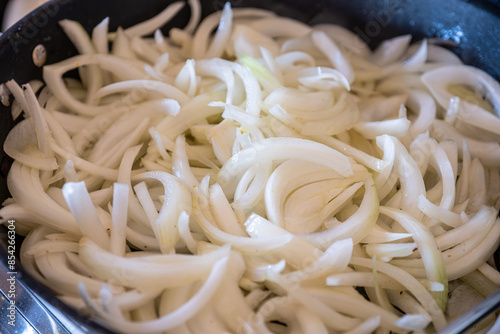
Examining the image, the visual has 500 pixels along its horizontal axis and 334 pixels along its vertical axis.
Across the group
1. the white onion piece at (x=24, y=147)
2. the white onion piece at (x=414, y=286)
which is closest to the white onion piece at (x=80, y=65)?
the white onion piece at (x=24, y=147)

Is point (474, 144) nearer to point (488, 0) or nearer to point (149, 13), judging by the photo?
point (488, 0)

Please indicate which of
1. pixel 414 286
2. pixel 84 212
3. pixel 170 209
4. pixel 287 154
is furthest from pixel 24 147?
pixel 414 286

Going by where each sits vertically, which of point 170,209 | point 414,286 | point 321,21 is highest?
point 321,21

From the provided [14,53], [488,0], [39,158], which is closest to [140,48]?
[14,53]

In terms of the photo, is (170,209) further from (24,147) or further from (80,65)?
(80,65)

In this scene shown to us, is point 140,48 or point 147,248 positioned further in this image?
point 140,48

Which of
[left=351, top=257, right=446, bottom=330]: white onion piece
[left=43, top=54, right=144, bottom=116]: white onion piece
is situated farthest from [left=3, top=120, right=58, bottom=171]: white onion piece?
[left=351, top=257, right=446, bottom=330]: white onion piece

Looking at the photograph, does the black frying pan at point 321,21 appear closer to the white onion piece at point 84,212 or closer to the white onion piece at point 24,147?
the white onion piece at point 24,147

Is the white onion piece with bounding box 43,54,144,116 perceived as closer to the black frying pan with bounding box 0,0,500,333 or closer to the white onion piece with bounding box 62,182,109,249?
the black frying pan with bounding box 0,0,500,333
